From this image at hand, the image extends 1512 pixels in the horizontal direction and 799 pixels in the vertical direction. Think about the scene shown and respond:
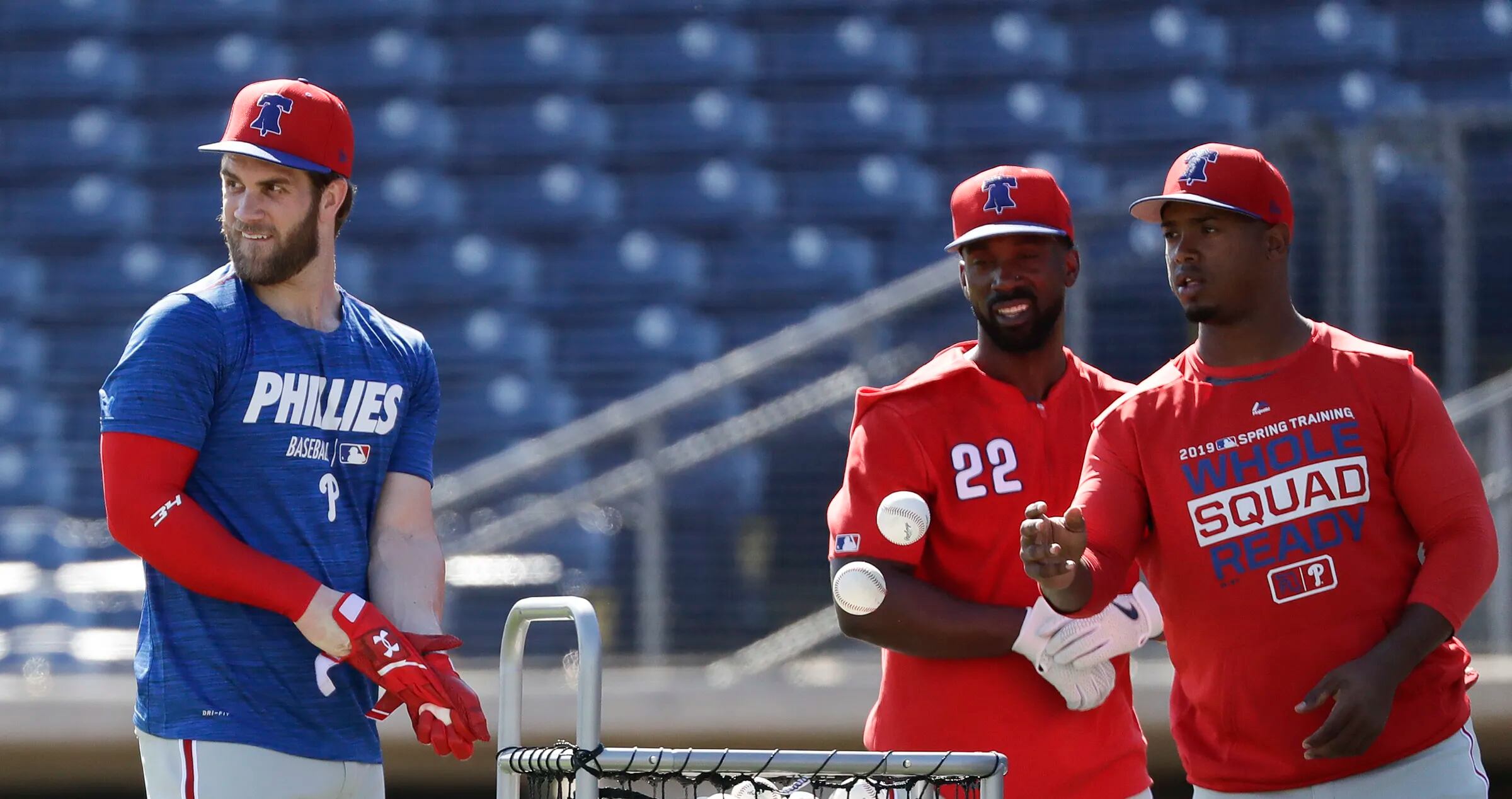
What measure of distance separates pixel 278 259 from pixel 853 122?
7.36m

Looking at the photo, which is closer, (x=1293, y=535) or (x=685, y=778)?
(x=685, y=778)

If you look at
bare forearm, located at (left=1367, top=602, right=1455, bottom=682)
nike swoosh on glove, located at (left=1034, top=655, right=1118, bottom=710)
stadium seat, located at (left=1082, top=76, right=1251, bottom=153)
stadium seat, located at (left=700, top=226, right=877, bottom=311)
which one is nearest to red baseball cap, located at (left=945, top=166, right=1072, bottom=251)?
nike swoosh on glove, located at (left=1034, top=655, right=1118, bottom=710)

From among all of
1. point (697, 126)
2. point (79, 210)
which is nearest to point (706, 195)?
point (697, 126)

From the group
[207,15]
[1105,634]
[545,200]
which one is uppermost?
[207,15]

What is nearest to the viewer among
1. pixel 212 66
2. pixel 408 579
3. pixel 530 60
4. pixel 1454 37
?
pixel 408 579

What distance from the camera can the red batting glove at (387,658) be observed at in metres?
2.41

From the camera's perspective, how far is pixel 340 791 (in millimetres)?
2574

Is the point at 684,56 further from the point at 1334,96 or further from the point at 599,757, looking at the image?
the point at 599,757

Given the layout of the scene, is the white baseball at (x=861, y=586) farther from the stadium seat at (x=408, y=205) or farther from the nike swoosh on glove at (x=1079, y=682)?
the stadium seat at (x=408, y=205)

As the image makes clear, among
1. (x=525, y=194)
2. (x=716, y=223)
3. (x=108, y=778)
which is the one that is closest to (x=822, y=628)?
(x=108, y=778)

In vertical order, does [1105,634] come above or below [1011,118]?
below

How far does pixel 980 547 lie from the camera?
279 centimetres

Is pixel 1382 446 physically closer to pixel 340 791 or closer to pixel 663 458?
pixel 340 791

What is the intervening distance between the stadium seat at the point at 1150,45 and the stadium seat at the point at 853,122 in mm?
915
